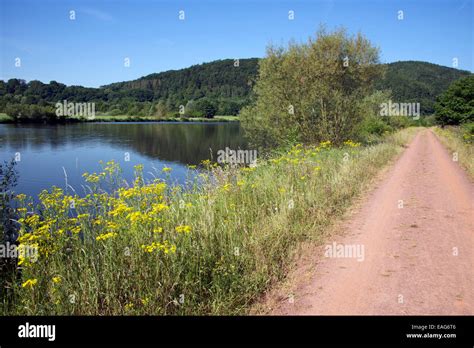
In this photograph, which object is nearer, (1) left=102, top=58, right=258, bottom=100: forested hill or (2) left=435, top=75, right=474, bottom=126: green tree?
(2) left=435, top=75, right=474, bottom=126: green tree

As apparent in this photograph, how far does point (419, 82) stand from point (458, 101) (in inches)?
2955

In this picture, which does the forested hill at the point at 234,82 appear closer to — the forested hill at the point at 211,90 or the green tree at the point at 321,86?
the forested hill at the point at 211,90

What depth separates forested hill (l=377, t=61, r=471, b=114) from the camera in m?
113

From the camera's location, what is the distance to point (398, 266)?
524 cm

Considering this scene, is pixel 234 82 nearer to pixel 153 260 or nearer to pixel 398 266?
pixel 398 266

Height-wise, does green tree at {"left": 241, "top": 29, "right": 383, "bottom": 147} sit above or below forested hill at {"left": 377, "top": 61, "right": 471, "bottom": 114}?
below

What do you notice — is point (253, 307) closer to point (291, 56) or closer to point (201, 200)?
point (201, 200)

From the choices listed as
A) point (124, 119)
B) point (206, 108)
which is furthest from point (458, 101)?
point (124, 119)

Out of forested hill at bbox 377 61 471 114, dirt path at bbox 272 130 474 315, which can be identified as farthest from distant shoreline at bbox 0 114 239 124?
dirt path at bbox 272 130 474 315

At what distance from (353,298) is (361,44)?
66.6 ft

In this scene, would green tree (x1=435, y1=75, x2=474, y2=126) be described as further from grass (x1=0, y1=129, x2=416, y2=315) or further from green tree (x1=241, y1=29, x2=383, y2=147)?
grass (x1=0, y1=129, x2=416, y2=315)

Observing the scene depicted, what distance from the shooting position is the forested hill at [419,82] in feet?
370

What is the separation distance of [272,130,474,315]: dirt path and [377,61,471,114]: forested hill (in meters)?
115
